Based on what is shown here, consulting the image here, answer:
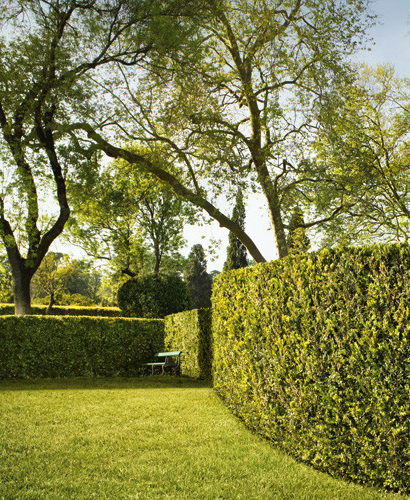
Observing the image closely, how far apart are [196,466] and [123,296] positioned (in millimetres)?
19430

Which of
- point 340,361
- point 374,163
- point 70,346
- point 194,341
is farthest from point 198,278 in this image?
point 340,361

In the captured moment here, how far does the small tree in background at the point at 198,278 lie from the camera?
172 ft

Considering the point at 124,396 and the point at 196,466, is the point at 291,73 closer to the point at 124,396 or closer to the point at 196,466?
the point at 124,396

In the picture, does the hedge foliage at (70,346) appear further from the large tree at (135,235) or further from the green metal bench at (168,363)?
the large tree at (135,235)

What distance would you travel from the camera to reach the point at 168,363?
575 inches

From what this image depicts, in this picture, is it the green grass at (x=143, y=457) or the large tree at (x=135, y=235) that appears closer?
the green grass at (x=143, y=457)

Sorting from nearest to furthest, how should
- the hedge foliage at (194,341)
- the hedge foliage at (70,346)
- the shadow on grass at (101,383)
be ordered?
the shadow on grass at (101,383), the hedge foliage at (194,341), the hedge foliage at (70,346)

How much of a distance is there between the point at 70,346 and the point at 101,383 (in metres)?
2.45

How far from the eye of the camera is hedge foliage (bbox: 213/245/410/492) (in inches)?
163

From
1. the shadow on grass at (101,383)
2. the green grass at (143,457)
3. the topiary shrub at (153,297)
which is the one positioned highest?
the topiary shrub at (153,297)

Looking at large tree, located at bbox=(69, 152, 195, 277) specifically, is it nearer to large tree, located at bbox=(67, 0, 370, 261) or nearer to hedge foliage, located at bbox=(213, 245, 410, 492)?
large tree, located at bbox=(67, 0, 370, 261)

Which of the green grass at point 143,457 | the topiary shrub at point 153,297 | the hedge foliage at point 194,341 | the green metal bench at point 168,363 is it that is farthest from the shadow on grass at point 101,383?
the topiary shrub at point 153,297

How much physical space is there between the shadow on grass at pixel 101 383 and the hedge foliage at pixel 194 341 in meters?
0.40

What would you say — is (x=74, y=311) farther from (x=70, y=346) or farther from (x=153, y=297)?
(x=70, y=346)
